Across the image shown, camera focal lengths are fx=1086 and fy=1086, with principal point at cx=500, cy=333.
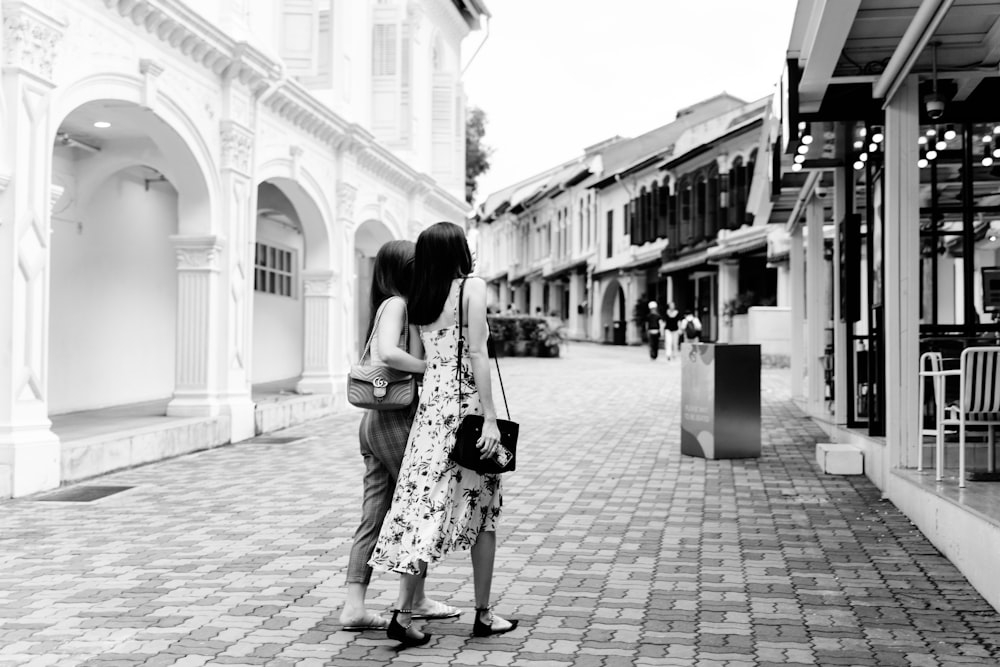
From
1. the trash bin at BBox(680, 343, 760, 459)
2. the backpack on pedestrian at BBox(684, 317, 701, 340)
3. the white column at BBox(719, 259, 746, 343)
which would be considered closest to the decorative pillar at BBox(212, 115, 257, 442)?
the trash bin at BBox(680, 343, 760, 459)

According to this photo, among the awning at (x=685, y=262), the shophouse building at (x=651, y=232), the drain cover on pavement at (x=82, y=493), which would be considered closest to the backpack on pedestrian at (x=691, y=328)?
the shophouse building at (x=651, y=232)

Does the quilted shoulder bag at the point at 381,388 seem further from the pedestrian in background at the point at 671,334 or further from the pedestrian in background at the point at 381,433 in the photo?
the pedestrian in background at the point at 671,334

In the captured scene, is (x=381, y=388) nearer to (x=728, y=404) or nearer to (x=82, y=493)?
(x=82, y=493)

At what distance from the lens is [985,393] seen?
6422 mm

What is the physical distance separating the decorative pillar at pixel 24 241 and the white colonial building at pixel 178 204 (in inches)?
0.6

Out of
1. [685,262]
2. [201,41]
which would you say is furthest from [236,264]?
[685,262]

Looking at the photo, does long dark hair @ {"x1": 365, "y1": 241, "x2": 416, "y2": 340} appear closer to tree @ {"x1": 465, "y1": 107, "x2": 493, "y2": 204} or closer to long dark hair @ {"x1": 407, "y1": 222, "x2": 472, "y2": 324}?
long dark hair @ {"x1": 407, "y1": 222, "x2": 472, "y2": 324}

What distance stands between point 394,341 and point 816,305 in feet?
37.9

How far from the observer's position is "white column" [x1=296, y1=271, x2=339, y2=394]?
16.0 metres

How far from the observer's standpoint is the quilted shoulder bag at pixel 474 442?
4.16 m

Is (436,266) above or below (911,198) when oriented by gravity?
below

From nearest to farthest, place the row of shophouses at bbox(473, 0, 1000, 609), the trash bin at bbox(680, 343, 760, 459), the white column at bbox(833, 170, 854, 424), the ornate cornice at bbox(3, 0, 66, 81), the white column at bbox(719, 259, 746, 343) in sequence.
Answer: the row of shophouses at bbox(473, 0, 1000, 609) < the ornate cornice at bbox(3, 0, 66, 81) < the trash bin at bbox(680, 343, 760, 459) < the white column at bbox(833, 170, 854, 424) < the white column at bbox(719, 259, 746, 343)

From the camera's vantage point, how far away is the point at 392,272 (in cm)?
447

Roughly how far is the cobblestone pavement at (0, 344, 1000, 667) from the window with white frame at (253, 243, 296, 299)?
827 centimetres
